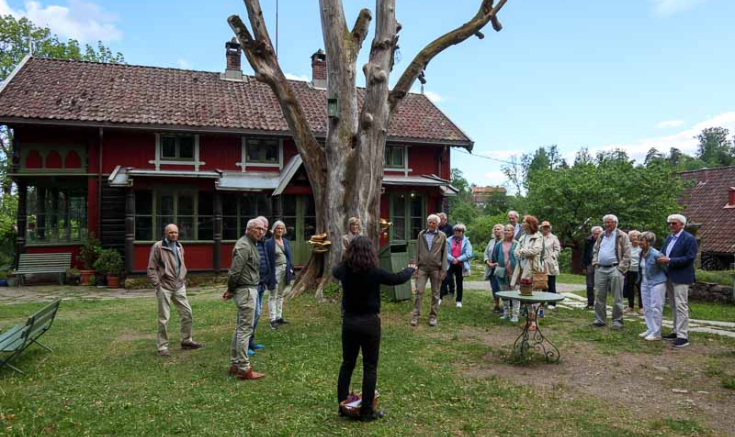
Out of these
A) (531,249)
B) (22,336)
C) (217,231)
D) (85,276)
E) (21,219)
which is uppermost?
(21,219)

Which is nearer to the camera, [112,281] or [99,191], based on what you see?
[112,281]

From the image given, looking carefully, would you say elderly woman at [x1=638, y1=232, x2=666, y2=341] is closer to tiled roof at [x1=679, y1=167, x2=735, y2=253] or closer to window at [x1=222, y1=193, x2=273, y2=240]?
window at [x1=222, y1=193, x2=273, y2=240]

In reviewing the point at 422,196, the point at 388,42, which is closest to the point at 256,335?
the point at 388,42

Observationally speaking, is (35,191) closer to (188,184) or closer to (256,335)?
(188,184)

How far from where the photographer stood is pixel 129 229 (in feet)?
48.2

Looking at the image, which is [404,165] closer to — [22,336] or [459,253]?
[459,253]

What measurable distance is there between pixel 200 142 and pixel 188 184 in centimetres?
159

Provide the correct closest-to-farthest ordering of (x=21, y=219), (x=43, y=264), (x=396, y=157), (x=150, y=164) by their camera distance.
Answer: (x=43, y=264) → (x=21, y=219) → (x=150, y=164) → (x=396, y=157)

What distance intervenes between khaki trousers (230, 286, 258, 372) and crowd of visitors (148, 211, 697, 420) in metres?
0.01

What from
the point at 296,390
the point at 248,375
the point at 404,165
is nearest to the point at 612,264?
the point at 296,390

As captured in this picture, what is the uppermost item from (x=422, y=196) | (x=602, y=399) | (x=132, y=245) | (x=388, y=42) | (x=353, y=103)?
(x=388, y=42)

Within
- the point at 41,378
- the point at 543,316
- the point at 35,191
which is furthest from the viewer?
the point at 35,191

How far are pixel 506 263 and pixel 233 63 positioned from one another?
48.8 ft

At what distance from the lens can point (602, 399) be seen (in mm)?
5062
